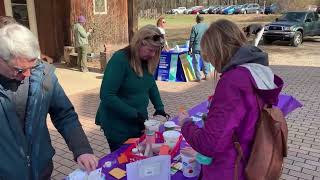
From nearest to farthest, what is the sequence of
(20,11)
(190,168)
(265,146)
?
1. (265,146)
2. (190,168)
3. (20,11)

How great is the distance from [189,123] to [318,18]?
1899cm

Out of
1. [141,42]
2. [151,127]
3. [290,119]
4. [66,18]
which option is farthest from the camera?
[66,18]

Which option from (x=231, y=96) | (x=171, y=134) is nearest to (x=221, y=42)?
(x=231, y=96)

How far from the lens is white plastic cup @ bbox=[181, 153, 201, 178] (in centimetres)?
217

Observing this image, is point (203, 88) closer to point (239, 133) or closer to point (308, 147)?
point (308, 147)

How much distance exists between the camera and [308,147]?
467 centimetres

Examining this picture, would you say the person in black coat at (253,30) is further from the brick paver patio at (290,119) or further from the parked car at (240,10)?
the parked car at (240,10)

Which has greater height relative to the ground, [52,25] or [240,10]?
[240,10]

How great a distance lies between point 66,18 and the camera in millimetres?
10867

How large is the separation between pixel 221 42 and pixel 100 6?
10.7 m

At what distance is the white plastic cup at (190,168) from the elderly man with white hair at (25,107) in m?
0.62

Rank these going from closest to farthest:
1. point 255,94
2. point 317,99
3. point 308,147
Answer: point 255,94, point 308,147, point 317,99

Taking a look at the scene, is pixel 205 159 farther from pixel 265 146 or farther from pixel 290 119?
Result: pixel 290 119

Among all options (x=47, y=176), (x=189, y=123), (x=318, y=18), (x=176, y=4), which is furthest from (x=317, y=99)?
(x=176, y=4)
